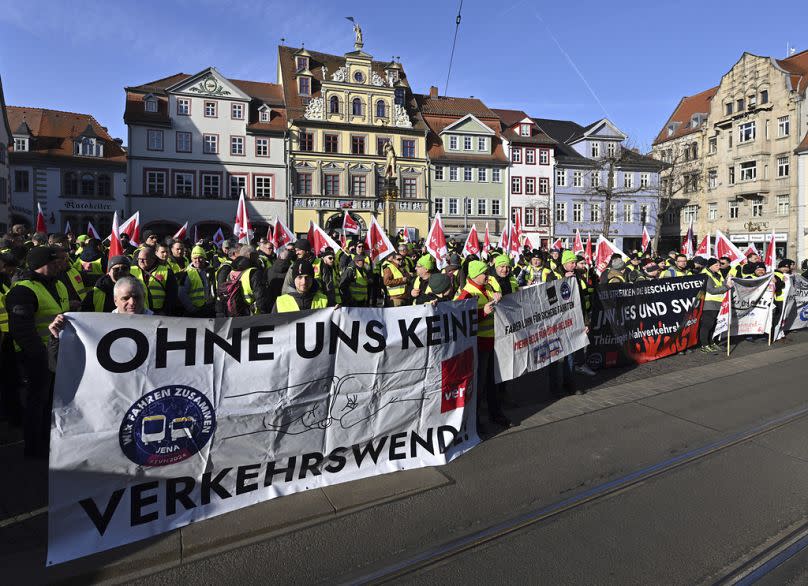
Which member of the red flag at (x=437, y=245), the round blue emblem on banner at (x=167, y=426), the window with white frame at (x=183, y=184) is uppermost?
the window with white frame at (x=183, y=184)

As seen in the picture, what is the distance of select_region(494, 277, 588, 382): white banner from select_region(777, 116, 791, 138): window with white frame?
46.1 meters

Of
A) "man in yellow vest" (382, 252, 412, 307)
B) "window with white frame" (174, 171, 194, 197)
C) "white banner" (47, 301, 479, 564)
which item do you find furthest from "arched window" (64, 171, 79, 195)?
"white banner" (47, 301, 479, 564)

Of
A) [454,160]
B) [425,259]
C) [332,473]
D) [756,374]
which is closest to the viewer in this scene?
[332,473]

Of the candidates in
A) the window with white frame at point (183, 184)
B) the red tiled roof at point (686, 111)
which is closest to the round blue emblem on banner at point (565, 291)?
the window with white frame at point (183, 184)

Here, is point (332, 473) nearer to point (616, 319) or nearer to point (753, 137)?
point (616, 319)

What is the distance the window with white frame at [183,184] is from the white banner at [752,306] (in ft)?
116

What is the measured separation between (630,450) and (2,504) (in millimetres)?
5486

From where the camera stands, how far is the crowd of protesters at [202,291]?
4.70 meters

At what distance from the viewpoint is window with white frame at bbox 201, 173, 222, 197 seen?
37875 mm

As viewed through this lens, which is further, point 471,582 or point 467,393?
point 467,393

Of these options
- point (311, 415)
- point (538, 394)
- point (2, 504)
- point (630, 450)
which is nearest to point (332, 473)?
point (311, 415)

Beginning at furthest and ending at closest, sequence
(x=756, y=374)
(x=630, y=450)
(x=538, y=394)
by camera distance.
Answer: (x=756, y=374) < (x=538, y=394) < (x=630, y=450)

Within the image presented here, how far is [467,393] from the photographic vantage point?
210 inches

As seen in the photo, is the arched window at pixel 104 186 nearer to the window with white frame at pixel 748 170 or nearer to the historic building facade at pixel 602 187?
the historic building facade at pixel 602 187
